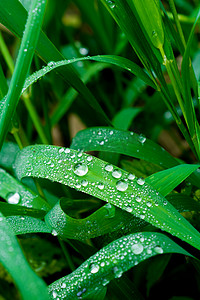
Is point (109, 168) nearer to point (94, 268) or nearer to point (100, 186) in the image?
point (100, 186)

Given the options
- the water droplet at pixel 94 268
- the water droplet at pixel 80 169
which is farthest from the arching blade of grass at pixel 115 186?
the water droplet at pixel 94 268

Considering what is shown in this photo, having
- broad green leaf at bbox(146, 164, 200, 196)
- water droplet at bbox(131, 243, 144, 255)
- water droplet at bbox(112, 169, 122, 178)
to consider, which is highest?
water droplet at bbox(112, 169, 122, 178)

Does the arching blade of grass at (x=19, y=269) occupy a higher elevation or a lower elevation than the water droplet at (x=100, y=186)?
higher

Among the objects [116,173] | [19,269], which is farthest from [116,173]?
[19,269]

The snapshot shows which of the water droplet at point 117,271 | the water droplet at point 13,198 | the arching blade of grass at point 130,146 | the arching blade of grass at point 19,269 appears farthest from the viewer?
the arching blade of grass at point 130,146

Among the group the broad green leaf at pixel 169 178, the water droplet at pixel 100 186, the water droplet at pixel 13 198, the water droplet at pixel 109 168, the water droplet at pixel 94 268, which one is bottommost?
the broad green leaf at pixel 169 178

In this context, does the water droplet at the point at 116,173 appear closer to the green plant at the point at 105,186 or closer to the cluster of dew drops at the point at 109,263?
the green plant at the point at 105,186

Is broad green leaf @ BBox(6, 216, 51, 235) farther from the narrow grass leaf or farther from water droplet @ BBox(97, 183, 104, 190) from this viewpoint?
water droplet @ BBox(97, 183, 104, 190)

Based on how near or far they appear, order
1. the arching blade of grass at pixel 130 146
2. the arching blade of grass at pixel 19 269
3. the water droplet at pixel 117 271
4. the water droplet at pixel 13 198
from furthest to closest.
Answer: the arching blade of grass at pixel 130 146 → the water droplet at pixel 13 198 → the water droplet at pixel 117 271 → the arching blade of grass at pixel 19 269

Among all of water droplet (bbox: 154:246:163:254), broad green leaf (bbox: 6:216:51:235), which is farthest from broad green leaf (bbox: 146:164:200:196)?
broad green leaf (bbox: 6:216:51:235)
